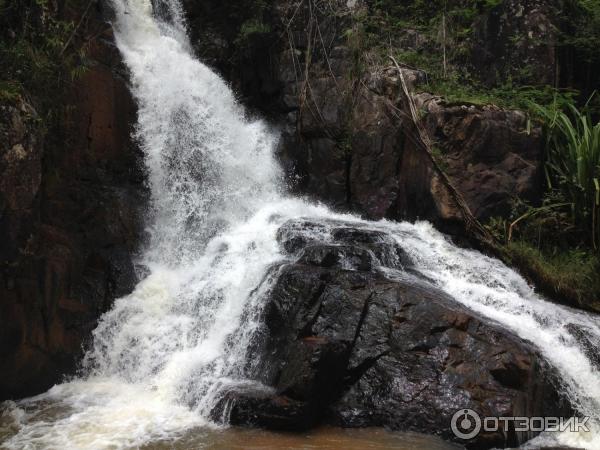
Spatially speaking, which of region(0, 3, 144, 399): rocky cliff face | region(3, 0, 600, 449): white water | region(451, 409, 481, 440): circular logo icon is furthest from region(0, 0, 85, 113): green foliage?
region(451, 409, 481, 440): circular logo icon

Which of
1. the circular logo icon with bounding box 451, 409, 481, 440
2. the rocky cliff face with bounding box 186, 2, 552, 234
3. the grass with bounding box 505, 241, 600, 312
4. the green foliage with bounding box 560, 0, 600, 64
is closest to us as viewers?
the circular logo icon with bounding box 451, 409, 481, 440

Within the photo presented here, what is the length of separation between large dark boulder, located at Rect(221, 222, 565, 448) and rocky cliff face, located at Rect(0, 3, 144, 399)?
8.01 ft

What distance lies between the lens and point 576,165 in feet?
25.5

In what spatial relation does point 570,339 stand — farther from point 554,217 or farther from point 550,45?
point 550,45

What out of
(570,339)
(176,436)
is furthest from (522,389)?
(176,436)

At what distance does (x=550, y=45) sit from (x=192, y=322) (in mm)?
7303

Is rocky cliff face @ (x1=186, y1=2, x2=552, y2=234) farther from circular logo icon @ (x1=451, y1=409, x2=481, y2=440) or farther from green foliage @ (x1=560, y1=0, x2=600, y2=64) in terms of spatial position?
circular logo icon @ (x1=451, y1=409, x2=481, y2=440)

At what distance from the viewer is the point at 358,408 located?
511 cm

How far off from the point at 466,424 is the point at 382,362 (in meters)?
0.96

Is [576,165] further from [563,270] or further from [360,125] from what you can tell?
[360,125]

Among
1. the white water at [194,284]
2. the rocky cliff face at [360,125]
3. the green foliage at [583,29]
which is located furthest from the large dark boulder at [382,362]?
the green foliage at [583,29]

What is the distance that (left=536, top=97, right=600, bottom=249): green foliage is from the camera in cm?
744

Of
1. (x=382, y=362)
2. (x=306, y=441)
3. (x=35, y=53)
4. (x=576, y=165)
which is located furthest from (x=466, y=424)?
(x=35, y=53)

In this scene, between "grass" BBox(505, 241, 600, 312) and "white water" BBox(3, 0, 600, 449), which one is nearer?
"white water" BBox(3, 0, 600, 449)
